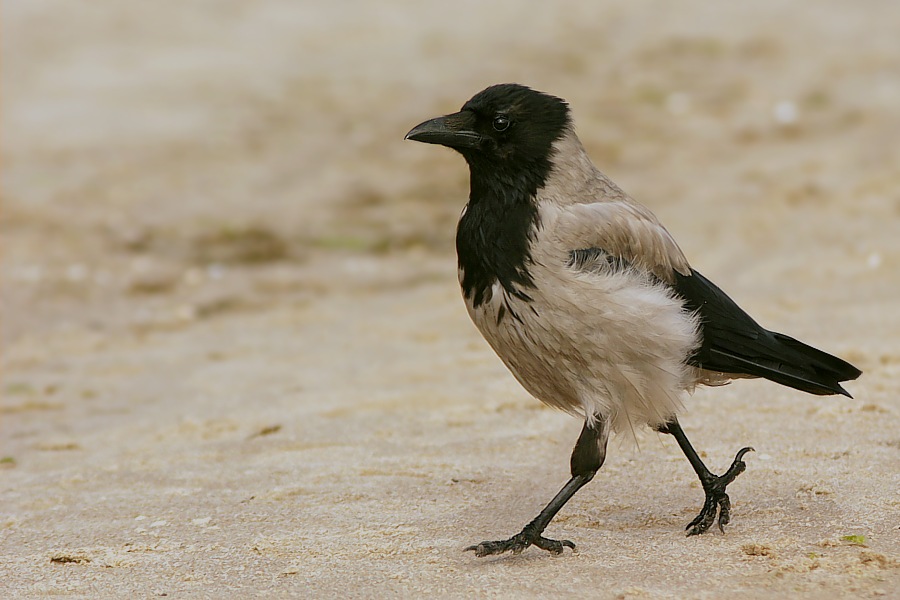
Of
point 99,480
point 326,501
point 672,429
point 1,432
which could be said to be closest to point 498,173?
point 672,429

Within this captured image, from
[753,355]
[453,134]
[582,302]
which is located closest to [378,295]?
[453,134]

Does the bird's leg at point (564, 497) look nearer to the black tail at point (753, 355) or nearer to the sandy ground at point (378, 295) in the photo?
the sandy ground at point (378, 295)

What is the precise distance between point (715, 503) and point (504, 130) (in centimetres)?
168

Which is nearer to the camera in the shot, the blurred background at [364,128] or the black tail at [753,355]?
the black tail at [753,355]

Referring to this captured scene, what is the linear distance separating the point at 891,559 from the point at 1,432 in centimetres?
485

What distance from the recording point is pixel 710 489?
15.0 ft

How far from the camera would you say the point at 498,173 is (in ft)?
15.2

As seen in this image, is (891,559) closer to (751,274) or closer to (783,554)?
(783,554)

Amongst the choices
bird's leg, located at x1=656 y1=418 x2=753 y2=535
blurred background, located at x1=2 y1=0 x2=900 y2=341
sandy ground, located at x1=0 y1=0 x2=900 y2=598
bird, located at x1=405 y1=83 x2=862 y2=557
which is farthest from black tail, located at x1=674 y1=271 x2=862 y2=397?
blurred background, located at x1=2 y1=0 x2=900 y2=341

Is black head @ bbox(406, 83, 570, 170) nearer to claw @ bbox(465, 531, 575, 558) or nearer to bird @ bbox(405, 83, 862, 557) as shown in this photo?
bird @ bbox(405, 83, 862, 557)

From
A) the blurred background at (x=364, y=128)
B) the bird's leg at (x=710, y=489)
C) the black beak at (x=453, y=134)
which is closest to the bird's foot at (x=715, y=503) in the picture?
the bird's leg at (x=710, y=489)

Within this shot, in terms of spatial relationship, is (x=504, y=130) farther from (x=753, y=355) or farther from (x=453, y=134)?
(x=753, y=355)

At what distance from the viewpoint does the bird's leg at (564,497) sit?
4234 millimetres

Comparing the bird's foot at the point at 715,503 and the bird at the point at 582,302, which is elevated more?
the bird at the point at 582,302
